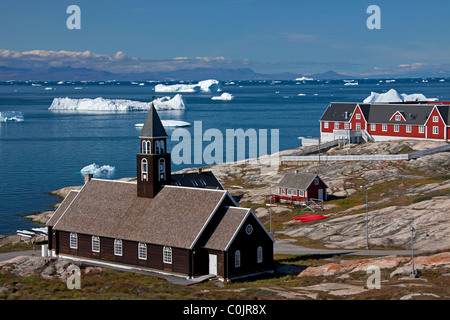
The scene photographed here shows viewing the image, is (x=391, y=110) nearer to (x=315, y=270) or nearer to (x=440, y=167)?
(x=440, y=167)

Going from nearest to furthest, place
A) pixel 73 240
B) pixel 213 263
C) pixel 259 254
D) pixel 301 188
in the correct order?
1. pixel 213 263
2. pixel 259 254
3. pixel 73 240
4. pixel 301 188

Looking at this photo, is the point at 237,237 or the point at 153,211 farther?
the point at 153,211

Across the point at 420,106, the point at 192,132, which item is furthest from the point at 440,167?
the point at 192,132

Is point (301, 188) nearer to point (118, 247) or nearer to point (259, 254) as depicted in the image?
point (259, 254)

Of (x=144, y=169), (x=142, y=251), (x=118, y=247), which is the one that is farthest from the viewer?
(x=144, y=169)

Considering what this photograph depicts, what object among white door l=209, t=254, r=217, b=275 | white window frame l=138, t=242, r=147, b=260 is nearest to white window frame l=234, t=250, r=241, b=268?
white door l=209, t=254, r=217, b=275

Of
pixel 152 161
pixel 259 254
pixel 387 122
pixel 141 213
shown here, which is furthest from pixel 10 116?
pixel 259 254

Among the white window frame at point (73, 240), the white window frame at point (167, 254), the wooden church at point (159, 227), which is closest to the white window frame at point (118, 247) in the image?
the wooden church at point (159, 227)
